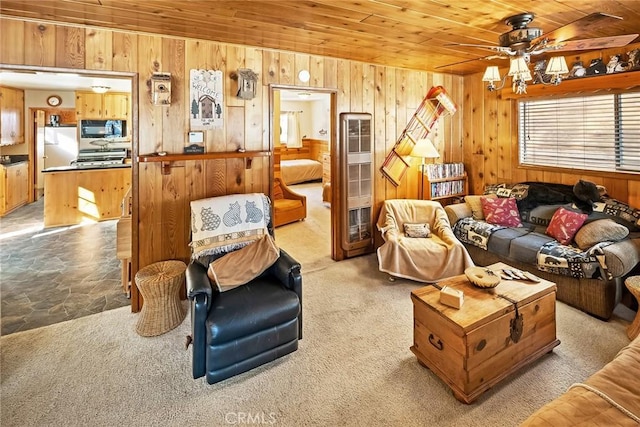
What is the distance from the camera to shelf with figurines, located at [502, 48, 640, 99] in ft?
10.8

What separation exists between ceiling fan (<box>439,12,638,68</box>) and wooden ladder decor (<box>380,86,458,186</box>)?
1873mm

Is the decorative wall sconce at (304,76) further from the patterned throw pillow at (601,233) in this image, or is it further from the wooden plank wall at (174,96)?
the patterned throw pillow at (601,233)

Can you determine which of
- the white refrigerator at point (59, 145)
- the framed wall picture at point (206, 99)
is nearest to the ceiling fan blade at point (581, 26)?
the framed wall picture at point (206, 99)

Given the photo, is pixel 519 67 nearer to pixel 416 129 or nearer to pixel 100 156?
pixel 416 129

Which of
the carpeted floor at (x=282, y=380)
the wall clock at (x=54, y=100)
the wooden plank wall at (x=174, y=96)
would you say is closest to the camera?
the carpeted floor at (x=282, y=380)

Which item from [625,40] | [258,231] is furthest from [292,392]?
[625,40]

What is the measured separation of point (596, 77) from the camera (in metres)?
3.52

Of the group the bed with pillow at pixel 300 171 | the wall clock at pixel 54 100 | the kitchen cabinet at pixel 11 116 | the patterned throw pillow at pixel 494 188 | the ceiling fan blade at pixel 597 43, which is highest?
the wall clock at pixel 54 100

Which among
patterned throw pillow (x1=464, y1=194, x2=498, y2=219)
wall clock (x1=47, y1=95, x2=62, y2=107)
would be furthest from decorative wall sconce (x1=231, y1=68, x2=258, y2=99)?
wall clock (x1=47, y1=95, x2=62, y2=107)

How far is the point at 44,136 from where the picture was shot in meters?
8.04

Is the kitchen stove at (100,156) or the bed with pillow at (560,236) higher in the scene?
the kitchen stove at (100,156)

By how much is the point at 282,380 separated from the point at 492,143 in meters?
4.16

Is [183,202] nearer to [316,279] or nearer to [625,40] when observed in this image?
[316,279]

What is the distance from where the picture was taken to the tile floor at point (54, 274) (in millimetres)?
3010
